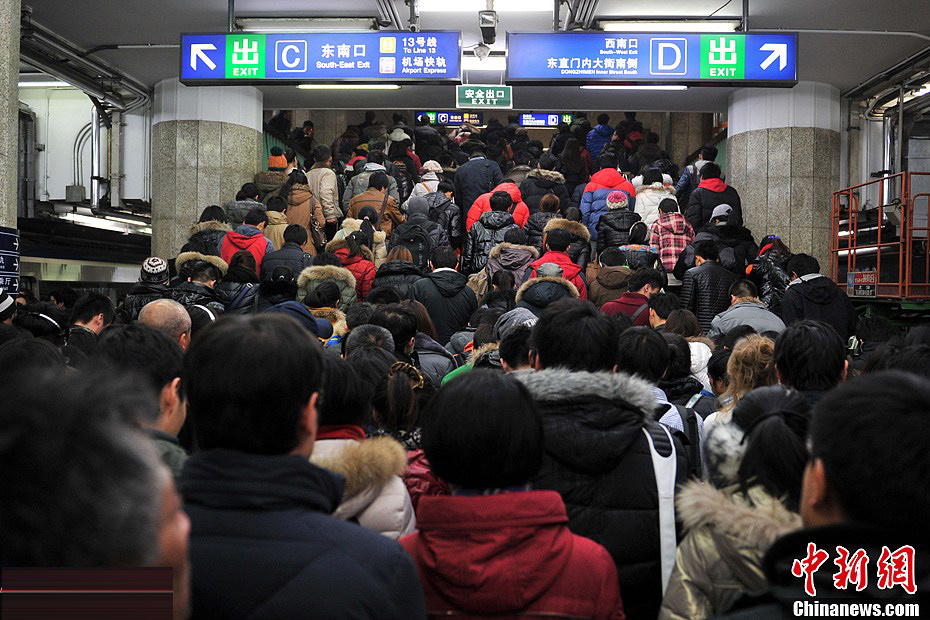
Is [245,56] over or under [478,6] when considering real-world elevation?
under

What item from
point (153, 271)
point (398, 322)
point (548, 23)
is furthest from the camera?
point (548, 23)

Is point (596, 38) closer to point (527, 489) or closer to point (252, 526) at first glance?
point (527, 489)

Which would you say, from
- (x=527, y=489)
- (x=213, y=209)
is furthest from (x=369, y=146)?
(x=527, y=489)

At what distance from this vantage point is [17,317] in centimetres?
542

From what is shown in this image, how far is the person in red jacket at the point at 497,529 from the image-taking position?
186 cm

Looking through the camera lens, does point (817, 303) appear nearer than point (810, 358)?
No

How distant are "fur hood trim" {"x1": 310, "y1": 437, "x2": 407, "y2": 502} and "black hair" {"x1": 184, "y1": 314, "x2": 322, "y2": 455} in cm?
59

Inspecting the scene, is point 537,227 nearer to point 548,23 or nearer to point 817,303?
point 548,23

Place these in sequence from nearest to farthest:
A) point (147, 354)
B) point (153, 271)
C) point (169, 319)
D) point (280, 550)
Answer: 1. point (280, 550)
2. point (147, 354)
3. point (169, 319)
4. point (153, 271)

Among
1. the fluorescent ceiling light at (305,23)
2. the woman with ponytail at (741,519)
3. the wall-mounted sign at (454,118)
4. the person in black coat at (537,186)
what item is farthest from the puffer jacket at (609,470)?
the wall-mounted sign at (454,118)

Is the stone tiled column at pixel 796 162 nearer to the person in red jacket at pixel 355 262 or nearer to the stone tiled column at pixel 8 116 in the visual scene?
the person in red jacket at pixel 355 262

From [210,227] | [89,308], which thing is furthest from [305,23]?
[89,308]

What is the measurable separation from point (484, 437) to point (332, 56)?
25.9ft

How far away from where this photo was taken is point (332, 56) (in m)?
9.12
